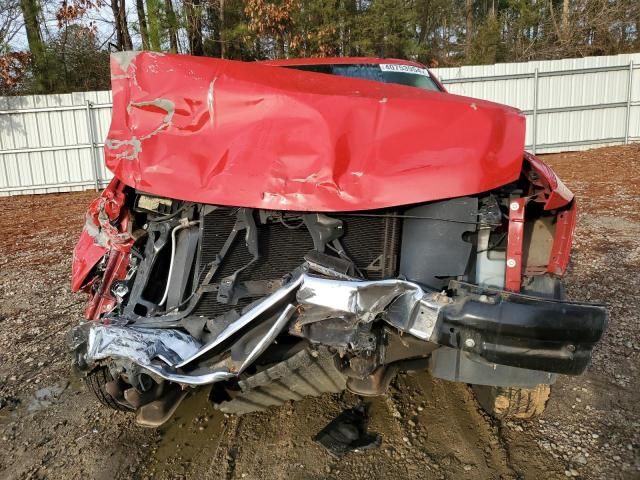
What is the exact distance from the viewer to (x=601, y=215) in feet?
25.4

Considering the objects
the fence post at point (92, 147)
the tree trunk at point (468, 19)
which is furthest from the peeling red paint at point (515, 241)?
the tree trunk at point (468, 19)

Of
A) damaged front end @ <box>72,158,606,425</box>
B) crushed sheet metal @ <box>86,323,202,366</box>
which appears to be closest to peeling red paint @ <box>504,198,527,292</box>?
damaged front end @ <box>72,158,606,425</box>

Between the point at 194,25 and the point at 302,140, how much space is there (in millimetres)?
13339

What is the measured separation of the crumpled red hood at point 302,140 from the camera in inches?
83.5

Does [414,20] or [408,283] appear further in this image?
[414,20]

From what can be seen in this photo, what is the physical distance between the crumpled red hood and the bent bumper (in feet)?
1.28

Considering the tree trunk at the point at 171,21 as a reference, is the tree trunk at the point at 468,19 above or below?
above

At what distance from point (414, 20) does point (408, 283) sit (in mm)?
17738

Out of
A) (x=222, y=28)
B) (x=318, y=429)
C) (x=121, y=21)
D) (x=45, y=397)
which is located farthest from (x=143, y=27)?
(x=318, y=429)

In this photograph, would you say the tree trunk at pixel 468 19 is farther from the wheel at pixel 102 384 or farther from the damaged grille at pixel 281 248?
the wheel at pixel 102 384

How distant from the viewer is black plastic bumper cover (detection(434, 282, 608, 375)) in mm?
1819

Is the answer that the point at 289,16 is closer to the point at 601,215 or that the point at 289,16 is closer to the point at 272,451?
the point at 601,215

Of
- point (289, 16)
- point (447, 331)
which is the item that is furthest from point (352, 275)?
point (289, 16)

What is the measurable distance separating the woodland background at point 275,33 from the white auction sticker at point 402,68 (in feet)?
33.3
